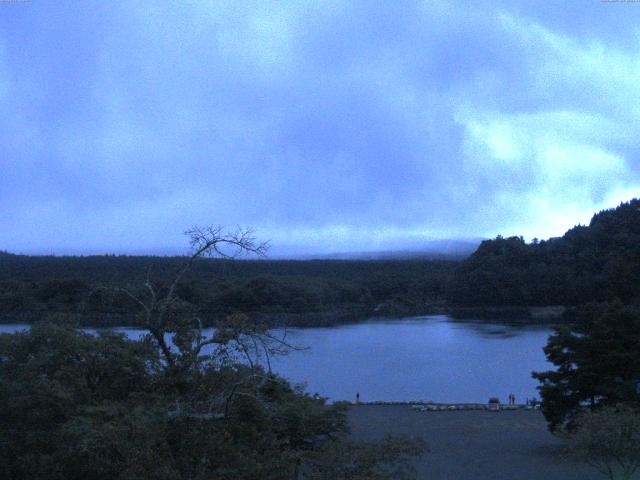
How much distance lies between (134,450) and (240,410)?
132 centimetres

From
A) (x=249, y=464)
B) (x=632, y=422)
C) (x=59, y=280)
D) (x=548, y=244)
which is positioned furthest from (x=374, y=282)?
(x=249, y=464)

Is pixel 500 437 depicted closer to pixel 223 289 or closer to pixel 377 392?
pixel 377 392

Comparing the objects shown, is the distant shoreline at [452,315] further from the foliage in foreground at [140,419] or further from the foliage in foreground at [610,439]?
the foliage in foreground at [140,419]

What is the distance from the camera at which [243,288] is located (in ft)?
115

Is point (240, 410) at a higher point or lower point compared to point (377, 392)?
higher

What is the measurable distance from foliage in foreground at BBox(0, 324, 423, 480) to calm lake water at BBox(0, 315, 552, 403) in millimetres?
11594

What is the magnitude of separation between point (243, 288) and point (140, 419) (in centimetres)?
2955

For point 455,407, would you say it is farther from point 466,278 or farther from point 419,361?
point 466,278

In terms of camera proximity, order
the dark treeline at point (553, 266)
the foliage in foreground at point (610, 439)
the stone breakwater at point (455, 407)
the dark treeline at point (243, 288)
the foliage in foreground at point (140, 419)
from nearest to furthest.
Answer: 1. the foliage in foreground at point (140, 419)
2. the foliage in foreground at point (610, 439)
3. the stone breakwater at point (455, 407)
4. the dark treeline at point (243, 288)
5. the dark treeline at point (553, 266)

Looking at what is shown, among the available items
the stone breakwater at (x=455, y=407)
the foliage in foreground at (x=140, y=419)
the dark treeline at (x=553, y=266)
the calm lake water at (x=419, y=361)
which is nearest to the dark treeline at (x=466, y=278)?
the dark treeline at (x=553, y=266)

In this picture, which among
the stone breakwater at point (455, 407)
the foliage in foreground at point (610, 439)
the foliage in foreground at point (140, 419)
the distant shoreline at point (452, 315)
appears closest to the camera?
the foliage in foreground at point (140, 419)

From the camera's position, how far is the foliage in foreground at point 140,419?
18.5ft

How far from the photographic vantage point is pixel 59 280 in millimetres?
29891

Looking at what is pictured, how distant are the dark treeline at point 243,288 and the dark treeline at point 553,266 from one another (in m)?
3.60
